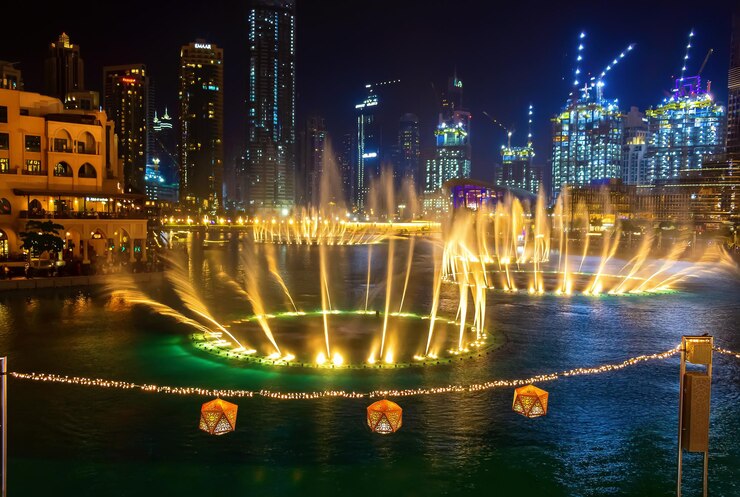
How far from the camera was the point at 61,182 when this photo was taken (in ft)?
150

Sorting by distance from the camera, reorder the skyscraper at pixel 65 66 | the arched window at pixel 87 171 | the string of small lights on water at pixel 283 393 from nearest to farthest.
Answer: the string of small lights on water at pixel 283 393 < the arched window at pixel 87 171 < the skyscraper at pixel 65 66

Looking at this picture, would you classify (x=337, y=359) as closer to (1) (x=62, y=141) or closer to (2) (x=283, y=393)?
(2) (x=283, y=393)

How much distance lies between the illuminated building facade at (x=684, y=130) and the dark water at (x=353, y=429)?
177543 millimetres

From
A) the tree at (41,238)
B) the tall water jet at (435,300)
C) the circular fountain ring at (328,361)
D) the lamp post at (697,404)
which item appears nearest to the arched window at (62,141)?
the tree at (41,238)

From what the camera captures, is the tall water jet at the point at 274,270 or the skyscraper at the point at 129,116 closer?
the tall water jet at the point at 274,270

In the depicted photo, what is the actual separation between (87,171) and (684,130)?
178 meters

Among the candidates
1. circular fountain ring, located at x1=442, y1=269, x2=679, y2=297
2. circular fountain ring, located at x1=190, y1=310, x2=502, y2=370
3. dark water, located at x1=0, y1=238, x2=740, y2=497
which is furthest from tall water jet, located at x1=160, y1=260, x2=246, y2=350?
circular fountain ring, located at x1=442, y1=269, x2=679, y2=297

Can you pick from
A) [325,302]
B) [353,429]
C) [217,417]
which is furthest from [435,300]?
[217,417]

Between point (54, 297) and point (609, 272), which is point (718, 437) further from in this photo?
point (609, 272)

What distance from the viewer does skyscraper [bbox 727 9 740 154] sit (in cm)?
13625

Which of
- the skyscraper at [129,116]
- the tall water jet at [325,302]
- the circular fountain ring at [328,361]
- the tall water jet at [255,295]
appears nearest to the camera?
the circular fountain ring at [328,361]

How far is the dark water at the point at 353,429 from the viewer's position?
11.2 meters

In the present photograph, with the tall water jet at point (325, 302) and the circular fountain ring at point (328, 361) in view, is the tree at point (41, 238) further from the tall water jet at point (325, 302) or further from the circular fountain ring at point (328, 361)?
the circular fountain ring at point (328, 361)

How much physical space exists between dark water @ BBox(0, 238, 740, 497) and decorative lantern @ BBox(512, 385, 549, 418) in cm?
92
